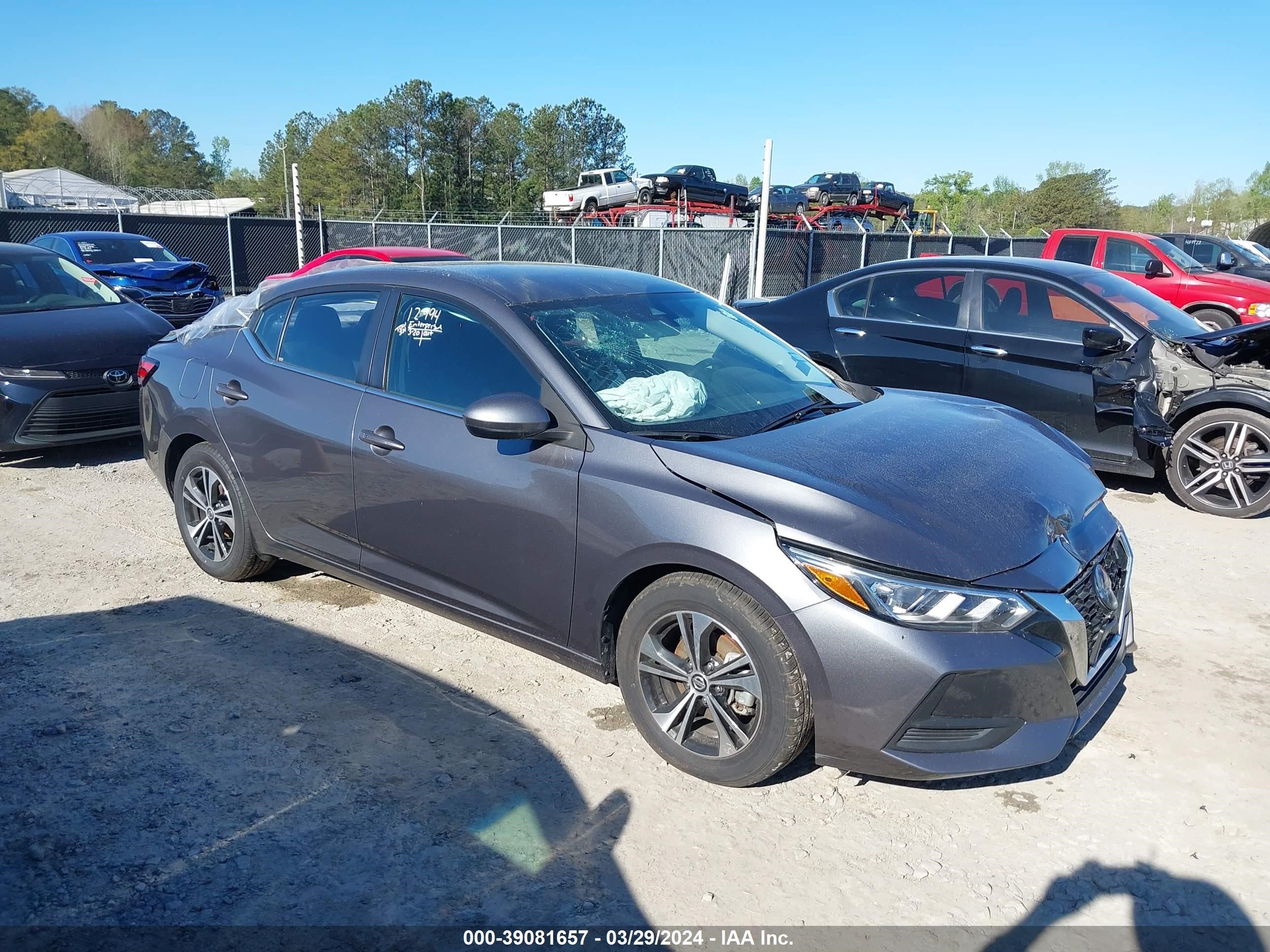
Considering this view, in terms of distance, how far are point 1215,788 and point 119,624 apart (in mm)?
4551

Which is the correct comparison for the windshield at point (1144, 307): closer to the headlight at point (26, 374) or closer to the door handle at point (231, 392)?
the door handle at point (231, 392)

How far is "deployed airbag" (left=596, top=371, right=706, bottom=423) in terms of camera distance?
11.8 ft

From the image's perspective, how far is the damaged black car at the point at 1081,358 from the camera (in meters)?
6.57

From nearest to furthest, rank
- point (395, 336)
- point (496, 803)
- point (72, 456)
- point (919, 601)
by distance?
point (919, 601) → point (496, 803) → point (395, 336) → point (72, 456)

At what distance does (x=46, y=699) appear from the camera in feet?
12.4

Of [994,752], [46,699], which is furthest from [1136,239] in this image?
[46,699]

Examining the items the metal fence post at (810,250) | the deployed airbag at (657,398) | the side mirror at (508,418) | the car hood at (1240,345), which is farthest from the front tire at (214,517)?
the metal fence post at (810,250)

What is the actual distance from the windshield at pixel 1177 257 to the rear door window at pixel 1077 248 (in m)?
0.87

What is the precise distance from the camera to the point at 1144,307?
7234 millimetres

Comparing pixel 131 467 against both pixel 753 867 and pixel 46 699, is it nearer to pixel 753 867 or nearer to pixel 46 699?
pixel 46 699

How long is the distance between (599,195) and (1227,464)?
29.1 meters

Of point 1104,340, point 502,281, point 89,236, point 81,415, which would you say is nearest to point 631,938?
point 502,281

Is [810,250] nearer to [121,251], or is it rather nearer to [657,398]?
[121,251]

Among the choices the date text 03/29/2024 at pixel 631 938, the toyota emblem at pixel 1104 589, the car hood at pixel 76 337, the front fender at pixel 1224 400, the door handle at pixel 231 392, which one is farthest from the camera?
the car hood at pixel 76 337
